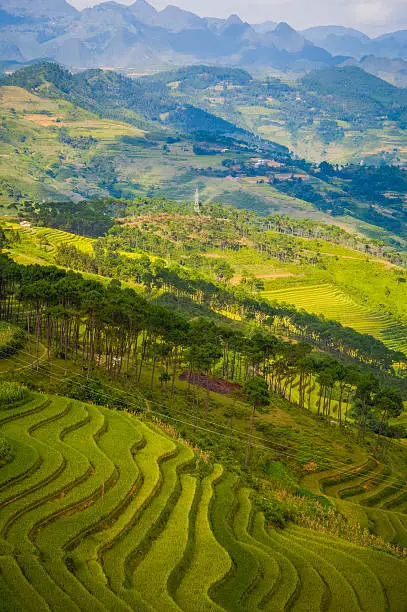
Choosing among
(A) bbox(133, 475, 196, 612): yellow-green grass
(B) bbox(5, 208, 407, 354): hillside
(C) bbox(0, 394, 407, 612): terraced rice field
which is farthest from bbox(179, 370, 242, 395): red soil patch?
(B) bbox(5, 208, 407, 354): hillside

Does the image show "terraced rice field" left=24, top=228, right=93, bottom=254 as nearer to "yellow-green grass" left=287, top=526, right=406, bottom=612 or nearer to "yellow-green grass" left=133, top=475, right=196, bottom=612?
"yellow-green grass" left=133, top=475, right=196, bottom=612

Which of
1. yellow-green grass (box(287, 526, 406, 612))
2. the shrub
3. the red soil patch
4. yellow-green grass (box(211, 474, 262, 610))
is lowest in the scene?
the red soil patch

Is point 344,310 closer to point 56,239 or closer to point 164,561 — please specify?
point 56,239

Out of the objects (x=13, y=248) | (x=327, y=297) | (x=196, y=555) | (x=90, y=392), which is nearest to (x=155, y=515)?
(x=196, y=555)

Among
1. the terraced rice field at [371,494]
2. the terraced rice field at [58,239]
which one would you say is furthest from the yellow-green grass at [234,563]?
the terraced rice field at [58,239]

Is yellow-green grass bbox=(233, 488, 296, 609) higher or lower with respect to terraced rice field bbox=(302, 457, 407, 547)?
higher

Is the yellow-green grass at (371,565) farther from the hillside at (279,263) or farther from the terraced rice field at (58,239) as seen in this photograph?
the terraced rice field at (58,239)

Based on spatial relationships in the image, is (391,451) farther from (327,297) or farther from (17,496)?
(327,297)
